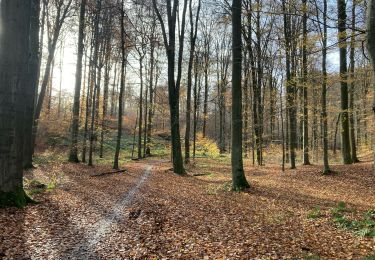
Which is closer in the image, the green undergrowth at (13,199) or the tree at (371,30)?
the tree at (371,30)

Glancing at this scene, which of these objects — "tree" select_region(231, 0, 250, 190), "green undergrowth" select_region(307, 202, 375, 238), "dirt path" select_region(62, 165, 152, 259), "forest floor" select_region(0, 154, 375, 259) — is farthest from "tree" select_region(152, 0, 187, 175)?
"green undergrowth" select_region(307, 202, 375, 238)

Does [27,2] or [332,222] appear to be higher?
[27,2]

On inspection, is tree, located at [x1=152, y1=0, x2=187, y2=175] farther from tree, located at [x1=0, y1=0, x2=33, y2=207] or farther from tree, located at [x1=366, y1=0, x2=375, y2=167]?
tree, located at [x1=366, y1=0, x2=375, y2=167]

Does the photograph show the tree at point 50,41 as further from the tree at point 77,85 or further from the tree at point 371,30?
the tree at point 371,30

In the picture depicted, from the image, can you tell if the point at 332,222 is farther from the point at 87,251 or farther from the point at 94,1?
the point at 94,1

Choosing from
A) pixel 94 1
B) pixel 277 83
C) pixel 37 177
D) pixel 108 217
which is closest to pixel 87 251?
pixel 108 217

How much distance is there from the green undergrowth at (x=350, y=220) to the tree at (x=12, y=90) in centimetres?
831

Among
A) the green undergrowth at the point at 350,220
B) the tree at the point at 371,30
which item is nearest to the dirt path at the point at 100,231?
the green undergrowth at the point at 350,220

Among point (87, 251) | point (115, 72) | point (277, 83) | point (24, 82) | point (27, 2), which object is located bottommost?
point (87, 251)

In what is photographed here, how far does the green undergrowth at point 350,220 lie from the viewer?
7177 millimetres

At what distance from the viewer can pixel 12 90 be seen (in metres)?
8.41

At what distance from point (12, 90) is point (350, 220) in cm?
960

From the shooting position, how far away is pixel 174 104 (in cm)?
1916

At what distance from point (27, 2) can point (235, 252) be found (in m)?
8.41
